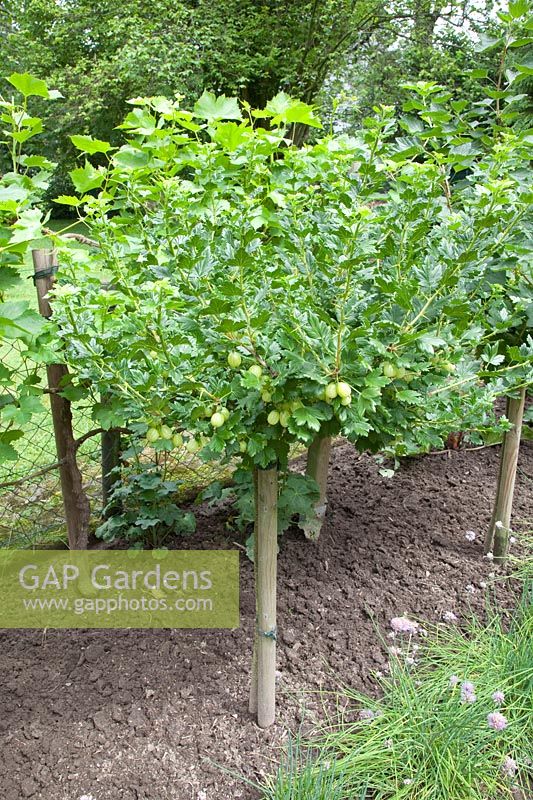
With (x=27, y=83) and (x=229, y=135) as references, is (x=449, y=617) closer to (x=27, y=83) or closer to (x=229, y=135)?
(x=229, y=135)

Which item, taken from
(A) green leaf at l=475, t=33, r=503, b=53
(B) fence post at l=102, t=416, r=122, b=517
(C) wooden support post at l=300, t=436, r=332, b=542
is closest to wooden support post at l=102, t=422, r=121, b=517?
(B) fence post at l=102, t=416, r=122, b=517

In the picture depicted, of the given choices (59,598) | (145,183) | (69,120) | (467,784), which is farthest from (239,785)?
(69,120)

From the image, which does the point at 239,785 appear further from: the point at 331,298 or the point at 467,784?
the point at 331,298

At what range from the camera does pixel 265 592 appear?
160 centimetres

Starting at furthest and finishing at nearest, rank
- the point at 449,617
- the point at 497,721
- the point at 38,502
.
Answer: the point at 38,502 < the point at 449,617 < the point at 497,721

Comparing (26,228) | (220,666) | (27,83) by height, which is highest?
(27,83)

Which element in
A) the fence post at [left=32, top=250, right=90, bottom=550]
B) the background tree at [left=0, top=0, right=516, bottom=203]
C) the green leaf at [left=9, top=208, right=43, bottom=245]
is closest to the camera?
the green leaf at [left=9, top=208, right=43, bottom=245]

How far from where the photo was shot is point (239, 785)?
5.06 feet

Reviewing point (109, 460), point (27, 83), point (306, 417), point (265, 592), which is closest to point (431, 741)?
point (265, 592)

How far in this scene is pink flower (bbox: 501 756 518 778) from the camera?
1.56 m

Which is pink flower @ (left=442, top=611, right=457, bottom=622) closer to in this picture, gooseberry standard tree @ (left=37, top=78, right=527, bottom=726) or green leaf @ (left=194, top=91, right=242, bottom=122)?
gooseberry standard tree @ (left=37, top=78, right=527, bottom=726)

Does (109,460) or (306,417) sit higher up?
(306,417)

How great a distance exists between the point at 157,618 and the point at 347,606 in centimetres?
62

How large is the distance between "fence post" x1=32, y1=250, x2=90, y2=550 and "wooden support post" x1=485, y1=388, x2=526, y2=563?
1459 mm
